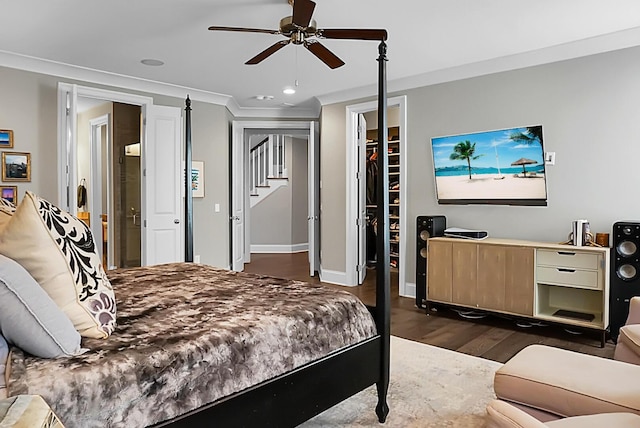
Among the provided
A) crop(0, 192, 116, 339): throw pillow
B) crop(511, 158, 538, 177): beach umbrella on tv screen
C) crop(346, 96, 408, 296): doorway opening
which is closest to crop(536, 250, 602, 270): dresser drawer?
crop(511, 158, 538, 177): beach umbrella on tv screen

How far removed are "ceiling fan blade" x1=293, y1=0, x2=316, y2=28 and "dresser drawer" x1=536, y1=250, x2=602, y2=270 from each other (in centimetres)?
280

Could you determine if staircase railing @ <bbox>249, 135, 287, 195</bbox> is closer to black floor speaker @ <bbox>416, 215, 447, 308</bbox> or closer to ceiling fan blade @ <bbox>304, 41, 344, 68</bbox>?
black floor speaker @ <bbox>416, 215, 447, 308</bbox>

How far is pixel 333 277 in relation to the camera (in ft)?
20.9

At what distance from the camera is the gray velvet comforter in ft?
4.18

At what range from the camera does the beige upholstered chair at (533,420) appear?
3.85ft

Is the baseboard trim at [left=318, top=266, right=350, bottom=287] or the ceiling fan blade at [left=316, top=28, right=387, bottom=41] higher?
the ceiling fan blade at [left=316, top=28, right=387, bottom=41]

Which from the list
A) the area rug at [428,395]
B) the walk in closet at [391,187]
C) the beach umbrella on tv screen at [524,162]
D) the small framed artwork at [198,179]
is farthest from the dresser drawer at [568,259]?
the small framed artwork at [198,179]

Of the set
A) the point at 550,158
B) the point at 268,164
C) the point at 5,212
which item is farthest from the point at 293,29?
the point at 268,164

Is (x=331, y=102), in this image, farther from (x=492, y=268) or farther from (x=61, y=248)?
(x=61, y=248)

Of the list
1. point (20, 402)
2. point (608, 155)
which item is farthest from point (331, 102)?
point (20, 402)

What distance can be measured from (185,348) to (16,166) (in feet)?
13.8

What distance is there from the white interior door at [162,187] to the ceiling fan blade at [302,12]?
3183mm

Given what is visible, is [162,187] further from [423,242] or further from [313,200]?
[423,242]

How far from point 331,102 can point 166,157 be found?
2354 millimetres
